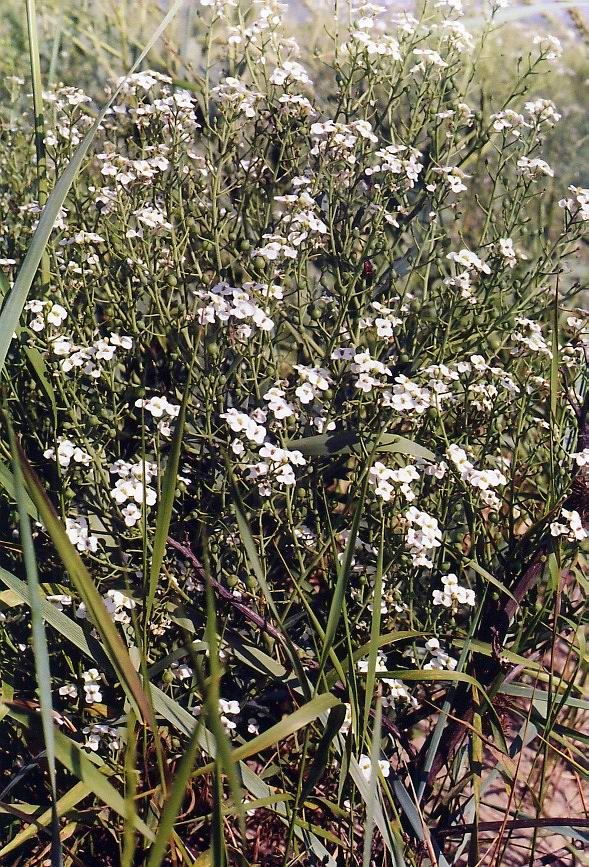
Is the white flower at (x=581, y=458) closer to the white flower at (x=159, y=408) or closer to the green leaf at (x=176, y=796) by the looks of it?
the white flower at (x=159, y=408)

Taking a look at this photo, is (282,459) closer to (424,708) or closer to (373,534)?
(373,534)

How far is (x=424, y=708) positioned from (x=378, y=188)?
1149mm

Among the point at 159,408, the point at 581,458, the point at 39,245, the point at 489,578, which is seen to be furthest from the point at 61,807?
the point at 581,458

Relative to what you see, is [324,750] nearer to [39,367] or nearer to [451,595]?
[451,595]

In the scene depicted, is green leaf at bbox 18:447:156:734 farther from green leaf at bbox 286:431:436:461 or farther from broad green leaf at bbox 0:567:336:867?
green leaf at bbox 286:431:436:461

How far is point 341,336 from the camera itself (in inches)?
72.2

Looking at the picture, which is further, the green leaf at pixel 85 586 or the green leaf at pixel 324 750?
the green leaf at pixel 324 750

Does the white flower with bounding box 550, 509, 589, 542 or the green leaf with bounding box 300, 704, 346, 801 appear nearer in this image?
the green leaf with bounding box 300, 704, 346, 801

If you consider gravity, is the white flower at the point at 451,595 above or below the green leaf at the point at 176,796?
below

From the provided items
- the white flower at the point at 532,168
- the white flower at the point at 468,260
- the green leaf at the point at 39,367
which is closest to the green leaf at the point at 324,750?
the green leaf at the point at 39,367

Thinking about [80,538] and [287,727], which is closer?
[287,727]

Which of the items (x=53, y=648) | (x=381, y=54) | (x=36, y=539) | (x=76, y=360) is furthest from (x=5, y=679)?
(x=381, y=54)

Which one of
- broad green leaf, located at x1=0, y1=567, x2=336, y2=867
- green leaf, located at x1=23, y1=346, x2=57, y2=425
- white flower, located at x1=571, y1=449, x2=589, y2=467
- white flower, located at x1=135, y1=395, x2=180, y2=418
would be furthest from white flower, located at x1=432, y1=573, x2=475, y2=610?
green leaf, located at x1=23, y1=346, x2=57, y2=425

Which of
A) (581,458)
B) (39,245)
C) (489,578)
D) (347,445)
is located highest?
(39,245)
